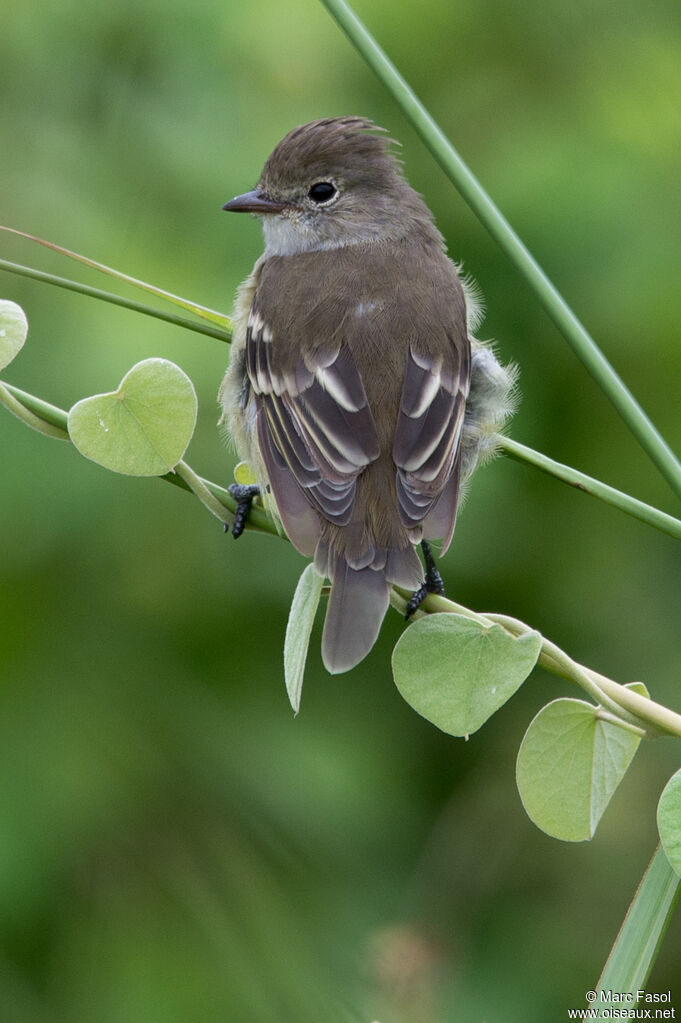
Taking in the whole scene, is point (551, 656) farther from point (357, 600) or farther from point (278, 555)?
point (278, 555)

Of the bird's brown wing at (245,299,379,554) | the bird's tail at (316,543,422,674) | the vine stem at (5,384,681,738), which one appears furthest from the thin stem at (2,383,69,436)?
the bird's brown wing at (245,299,379,554)

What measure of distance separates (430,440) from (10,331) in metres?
1.12

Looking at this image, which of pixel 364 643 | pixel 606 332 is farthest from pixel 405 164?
pixel 364 643

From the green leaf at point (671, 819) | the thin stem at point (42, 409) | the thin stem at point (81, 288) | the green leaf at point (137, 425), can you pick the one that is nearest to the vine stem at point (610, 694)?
the green leaf at point (671, 819)

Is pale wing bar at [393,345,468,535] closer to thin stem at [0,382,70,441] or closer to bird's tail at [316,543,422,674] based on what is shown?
bird's tail at [316,543,422,674]

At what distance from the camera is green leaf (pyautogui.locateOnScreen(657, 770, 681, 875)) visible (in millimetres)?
1024

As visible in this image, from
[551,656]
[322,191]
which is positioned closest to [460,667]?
[551,656]

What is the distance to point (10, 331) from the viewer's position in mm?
1184

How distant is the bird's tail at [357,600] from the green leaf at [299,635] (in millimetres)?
282

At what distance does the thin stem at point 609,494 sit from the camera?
1342mm

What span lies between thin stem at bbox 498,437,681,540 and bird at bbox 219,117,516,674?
0.30 meters

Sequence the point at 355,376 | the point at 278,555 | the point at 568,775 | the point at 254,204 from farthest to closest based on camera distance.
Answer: the point at 278,555
the point at 254,204
the point at 355,376
the point at 568,775

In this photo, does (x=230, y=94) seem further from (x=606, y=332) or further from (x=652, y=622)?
(x=652, y=622)

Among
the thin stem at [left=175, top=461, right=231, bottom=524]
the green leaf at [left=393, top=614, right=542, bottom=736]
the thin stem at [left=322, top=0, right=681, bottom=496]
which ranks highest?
the thin stem at [left=322, top=0, right=681, bottom=496]
